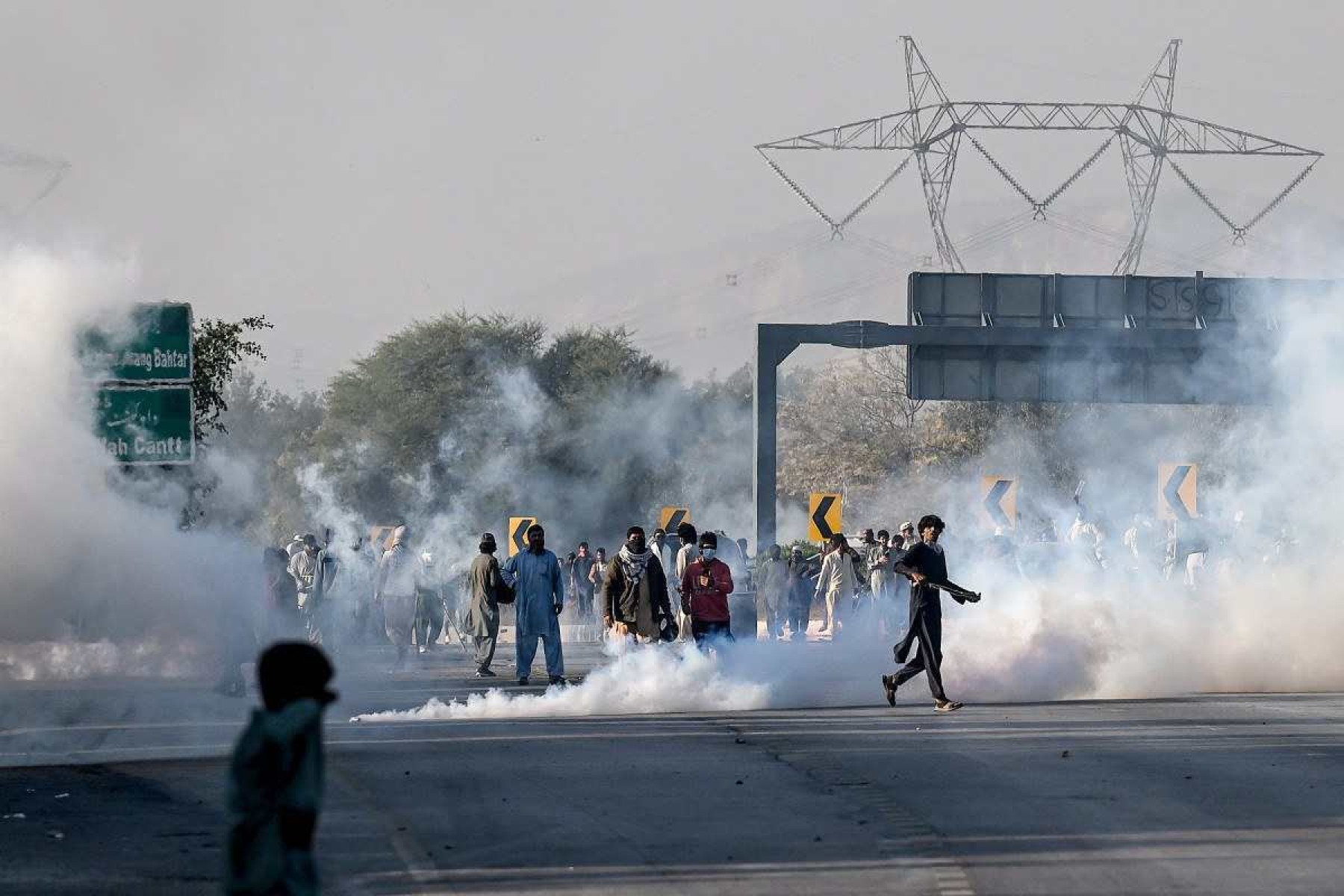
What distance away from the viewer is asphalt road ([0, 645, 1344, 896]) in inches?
387

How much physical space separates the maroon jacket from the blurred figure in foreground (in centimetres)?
1375

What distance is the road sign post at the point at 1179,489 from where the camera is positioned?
28.1 meters

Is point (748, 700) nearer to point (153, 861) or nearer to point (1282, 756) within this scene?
point (1282, 756)

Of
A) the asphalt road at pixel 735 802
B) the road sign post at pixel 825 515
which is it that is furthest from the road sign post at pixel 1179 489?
the asphalt road at pixel 735 802

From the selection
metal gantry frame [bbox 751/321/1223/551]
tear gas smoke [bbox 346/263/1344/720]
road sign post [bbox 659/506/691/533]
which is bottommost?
tear gas smoke [bbox 346/263/1344/720]

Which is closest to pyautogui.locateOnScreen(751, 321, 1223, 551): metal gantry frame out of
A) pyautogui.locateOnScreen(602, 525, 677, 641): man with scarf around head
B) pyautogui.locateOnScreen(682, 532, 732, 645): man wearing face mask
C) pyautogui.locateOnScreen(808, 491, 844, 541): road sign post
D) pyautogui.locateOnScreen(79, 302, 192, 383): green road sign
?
pyautogui.locateOnScreen(808, 491, 844, 541): road sign post

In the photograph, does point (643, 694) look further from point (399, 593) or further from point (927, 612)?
point (399, 593)

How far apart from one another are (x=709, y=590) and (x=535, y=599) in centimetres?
259

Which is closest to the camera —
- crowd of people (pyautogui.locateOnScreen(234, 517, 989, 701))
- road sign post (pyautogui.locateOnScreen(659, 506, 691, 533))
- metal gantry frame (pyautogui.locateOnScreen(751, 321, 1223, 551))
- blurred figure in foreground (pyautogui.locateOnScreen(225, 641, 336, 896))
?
blurred figure in foreground (pyautogui.locateOnScreen(225, 641, 336, 896))

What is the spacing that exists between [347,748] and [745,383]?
375 feet

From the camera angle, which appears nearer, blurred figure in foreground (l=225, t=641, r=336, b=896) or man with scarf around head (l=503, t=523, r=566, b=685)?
blurred figure in foreground (l=225, t=641, r=336, b=896)

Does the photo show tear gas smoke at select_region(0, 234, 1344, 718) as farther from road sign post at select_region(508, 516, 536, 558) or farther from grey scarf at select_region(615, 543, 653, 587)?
road sign post at select_region(508, 516, 536, 558)

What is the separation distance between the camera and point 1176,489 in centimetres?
2820

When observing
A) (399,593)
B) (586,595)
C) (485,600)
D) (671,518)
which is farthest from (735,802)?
(586,595)
